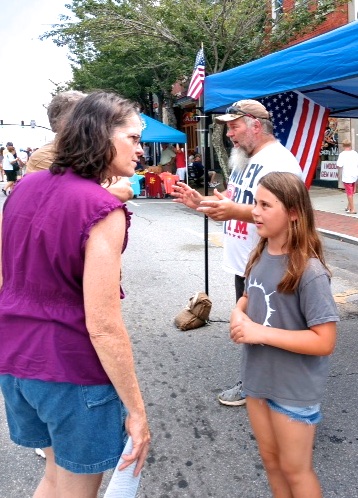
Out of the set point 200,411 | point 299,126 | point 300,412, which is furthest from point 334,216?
point 300,412

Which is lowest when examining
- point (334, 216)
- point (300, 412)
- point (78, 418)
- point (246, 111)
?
point (334, 216)

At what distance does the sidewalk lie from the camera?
962cm

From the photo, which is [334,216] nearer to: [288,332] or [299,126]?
[299,126]

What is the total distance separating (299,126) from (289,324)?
3407mm

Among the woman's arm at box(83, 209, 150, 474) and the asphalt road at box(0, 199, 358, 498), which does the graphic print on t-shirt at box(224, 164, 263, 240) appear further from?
the woman's arm at box(83, 209, 150, 474)

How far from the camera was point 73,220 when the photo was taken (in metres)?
1.40

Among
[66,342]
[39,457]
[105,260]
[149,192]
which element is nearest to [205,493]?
[39,457]

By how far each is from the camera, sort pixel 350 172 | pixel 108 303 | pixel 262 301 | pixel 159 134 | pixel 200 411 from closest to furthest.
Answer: pixel 108 303 → pixel 262 301 → pixel 200 411 → pixel 350 172 → pixel 159 134

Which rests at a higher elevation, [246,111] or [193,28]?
[193,28]

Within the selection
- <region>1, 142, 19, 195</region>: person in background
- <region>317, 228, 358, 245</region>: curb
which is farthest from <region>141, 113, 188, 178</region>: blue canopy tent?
<region>317, 228, 358, 245</region>: curb

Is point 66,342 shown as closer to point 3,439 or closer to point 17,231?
point 17,231

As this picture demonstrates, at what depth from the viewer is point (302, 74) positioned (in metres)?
3.52

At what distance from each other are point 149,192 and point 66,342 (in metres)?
16.6

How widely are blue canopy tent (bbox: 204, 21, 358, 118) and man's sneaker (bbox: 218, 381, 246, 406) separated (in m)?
2.14
